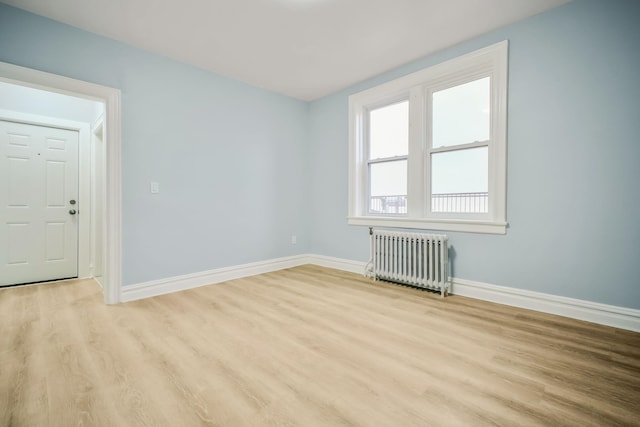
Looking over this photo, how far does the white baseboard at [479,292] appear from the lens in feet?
7.18

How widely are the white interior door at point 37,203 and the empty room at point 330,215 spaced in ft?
0.08

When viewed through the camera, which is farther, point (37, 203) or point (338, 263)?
point (338, 263)

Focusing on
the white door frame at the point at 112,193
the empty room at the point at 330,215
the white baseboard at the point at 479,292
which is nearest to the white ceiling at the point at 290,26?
the empty room at the point at 330,215

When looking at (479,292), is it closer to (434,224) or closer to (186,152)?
(434,224)

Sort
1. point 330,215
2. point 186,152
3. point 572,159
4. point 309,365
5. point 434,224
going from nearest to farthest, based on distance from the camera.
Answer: point 309,365 → point 572,159 → point 434,224 → point 186,152 → point 330,215

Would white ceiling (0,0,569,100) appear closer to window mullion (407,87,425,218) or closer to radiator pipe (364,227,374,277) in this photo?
window mullion (407,87,425,218)

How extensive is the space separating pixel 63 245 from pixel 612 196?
5.89 m

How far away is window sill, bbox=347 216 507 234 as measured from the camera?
9.00ft

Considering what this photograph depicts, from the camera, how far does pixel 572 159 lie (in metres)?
2.34

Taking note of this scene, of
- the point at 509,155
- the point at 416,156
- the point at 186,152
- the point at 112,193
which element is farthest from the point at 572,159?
the point at 112,193

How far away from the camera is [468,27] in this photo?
2648 mm

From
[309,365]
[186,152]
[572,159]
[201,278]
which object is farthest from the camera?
[201,278]

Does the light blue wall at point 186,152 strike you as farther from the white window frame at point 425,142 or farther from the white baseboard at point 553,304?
the white baseboard at point 553,304

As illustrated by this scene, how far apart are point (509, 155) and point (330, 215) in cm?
245
